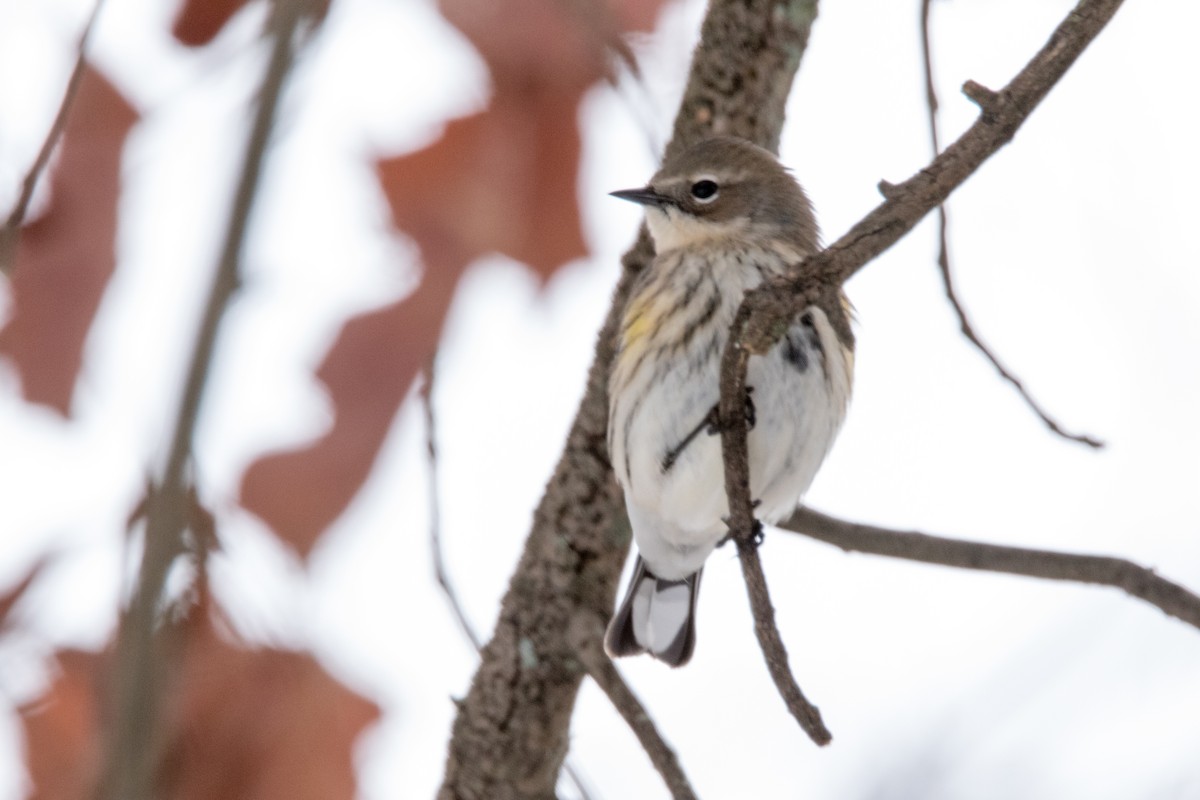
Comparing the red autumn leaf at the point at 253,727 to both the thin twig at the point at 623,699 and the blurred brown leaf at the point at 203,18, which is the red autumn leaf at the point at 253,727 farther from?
the blurred brown leaf at the point at 203,18

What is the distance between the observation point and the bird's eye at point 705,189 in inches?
177

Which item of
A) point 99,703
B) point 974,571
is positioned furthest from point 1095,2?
point 99,703

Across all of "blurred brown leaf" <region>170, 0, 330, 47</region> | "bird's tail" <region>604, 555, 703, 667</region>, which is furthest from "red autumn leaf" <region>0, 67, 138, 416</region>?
"bird's tail" <region>604, 555, 703, 667</region>

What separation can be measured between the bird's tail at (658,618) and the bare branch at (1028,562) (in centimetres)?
107

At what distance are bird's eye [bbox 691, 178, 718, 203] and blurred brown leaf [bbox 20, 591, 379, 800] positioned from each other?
1.89m

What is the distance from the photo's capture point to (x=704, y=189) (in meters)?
4.52

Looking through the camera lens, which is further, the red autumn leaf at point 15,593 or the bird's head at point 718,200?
the bird's head at point 718,200

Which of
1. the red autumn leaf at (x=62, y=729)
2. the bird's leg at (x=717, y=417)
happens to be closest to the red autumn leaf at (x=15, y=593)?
the red autumn leaf at (x=62, y=729)

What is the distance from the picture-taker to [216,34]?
11.2 ft

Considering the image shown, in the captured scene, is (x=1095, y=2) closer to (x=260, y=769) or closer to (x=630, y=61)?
(x=630, y=61)

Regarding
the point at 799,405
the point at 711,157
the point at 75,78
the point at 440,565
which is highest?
the point at 75,78

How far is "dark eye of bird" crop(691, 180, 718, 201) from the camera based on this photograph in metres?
4.50

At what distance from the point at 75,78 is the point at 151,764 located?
147cm

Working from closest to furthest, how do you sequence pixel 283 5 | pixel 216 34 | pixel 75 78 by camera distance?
pixel 283 5 < pixel 75 78 < pixel 216 34
